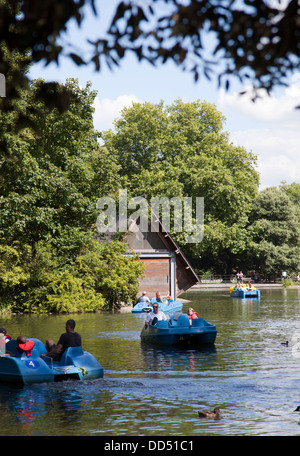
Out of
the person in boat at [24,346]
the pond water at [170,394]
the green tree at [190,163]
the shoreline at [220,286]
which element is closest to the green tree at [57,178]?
the pond water at [170,394]

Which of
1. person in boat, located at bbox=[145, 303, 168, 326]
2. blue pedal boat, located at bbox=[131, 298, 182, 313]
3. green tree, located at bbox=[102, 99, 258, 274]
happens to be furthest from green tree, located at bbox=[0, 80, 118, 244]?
green tree, located at bbox=[102, 99, 258, 274]

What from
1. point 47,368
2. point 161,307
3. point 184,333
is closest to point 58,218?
point 161,307

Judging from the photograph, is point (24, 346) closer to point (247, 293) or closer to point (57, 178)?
point (57, 178)

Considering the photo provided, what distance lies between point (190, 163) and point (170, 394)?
2041 inches

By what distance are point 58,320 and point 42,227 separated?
6732mm

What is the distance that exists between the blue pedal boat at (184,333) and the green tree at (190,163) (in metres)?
38.1

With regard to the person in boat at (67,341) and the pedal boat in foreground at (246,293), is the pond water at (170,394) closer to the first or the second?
the person in boat at (67,341)

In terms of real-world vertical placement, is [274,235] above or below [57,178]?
below

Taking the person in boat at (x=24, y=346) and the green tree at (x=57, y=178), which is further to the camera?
the green tree at (x=57, y=178)

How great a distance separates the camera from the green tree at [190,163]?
61875mm

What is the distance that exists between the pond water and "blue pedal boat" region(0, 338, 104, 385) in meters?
0.20

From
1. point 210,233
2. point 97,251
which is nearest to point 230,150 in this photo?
point 210,233

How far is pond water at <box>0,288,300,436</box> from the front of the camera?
1027 cm

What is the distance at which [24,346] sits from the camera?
48.2 ft
